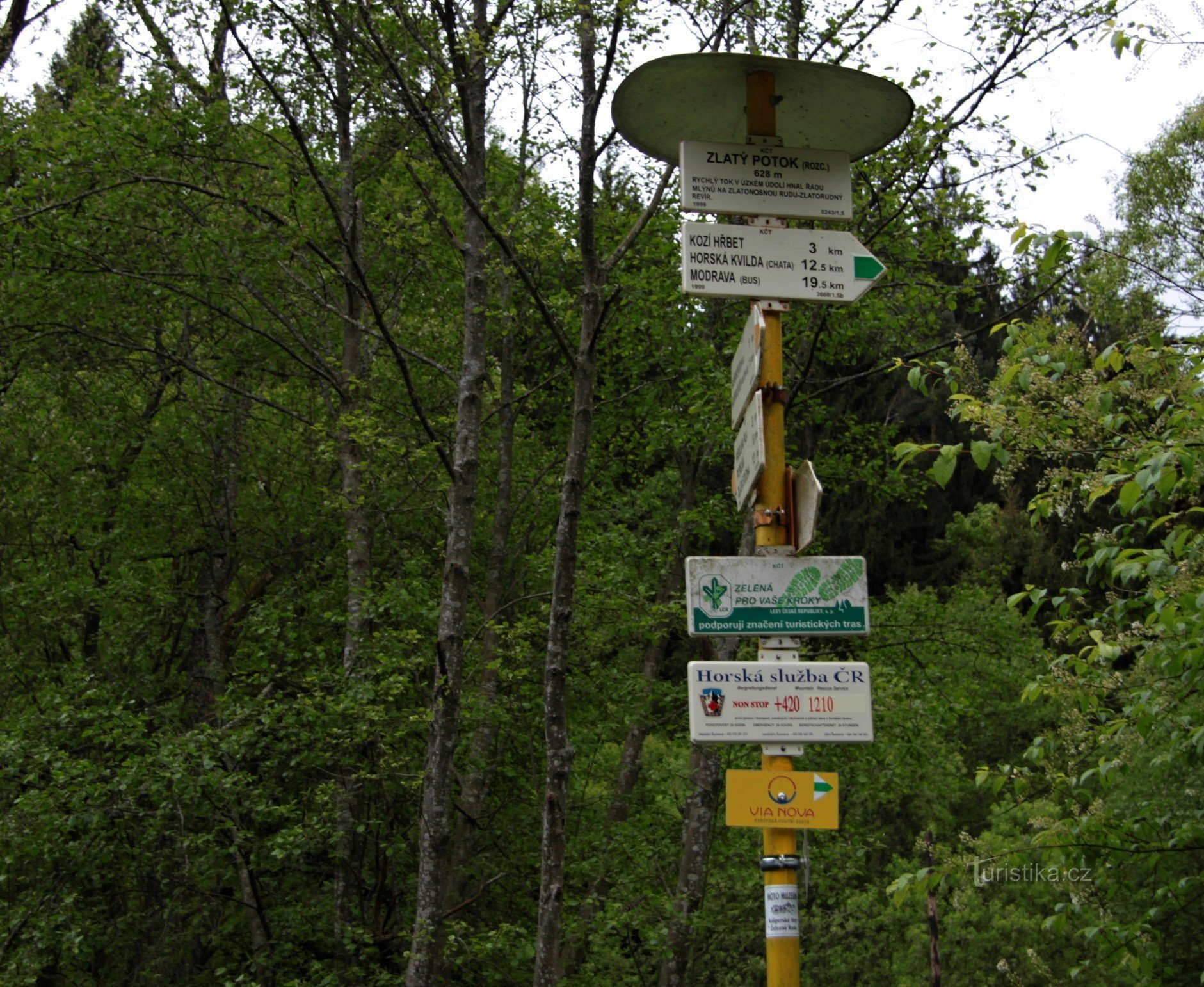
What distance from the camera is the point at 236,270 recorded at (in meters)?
12.2

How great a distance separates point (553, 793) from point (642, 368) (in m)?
8.65

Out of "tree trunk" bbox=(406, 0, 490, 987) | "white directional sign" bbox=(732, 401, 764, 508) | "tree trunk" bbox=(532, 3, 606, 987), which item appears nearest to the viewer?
"white directional sign" bbox=(732, 401, 764, 508)

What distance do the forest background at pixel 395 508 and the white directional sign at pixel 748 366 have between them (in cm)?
281

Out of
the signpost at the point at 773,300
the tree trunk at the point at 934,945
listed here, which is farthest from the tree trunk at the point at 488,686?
the tree trunk at the point at 934,945

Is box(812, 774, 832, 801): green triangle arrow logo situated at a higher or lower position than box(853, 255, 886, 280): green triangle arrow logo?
lower

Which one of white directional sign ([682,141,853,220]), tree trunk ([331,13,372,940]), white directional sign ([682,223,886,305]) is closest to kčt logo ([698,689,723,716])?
white directional sign ([682,223,886,305])

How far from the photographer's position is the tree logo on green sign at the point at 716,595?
3.71 m

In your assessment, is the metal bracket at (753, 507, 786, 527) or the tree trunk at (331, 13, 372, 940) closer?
the metal bracket at (753, 507, 786, 527)

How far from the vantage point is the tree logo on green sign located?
3707 mm

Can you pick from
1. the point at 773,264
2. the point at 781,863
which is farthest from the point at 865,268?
the point at 781,863

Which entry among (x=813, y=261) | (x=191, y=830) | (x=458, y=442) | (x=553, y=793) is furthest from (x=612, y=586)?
(x=813, y=261)

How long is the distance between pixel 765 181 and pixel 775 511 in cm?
122

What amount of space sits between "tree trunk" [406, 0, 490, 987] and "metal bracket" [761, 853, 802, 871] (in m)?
4.97

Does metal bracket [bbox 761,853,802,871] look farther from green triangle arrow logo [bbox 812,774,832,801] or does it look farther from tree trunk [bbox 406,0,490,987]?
tree trunk [bbox 406,0,490,987]
